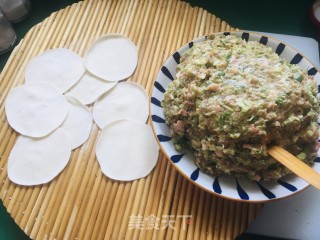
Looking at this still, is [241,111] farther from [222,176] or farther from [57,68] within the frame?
[57,68]

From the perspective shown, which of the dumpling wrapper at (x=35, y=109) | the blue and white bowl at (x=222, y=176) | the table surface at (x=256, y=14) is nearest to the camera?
the blue and white bowl at (x=222, y=176)

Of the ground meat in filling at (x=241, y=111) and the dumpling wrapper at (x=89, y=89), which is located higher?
the ground meat in filling at (x=241, y=111)

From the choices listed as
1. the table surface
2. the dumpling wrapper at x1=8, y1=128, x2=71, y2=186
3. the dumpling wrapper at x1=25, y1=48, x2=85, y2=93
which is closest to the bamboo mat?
the dumpling wrapper at x1=8, y1=128, x2=71, y2=186

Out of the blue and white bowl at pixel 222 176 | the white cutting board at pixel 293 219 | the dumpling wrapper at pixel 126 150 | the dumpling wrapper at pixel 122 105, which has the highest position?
the blue and white bowl at pixel 222 176

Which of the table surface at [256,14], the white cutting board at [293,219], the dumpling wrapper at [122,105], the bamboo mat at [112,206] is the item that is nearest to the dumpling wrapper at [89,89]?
the dumpling wrapper at [122,105]

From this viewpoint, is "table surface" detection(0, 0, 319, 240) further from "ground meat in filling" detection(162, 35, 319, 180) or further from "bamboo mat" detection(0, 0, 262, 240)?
"ground meat in filling" detection(162, 35, 319, 180)

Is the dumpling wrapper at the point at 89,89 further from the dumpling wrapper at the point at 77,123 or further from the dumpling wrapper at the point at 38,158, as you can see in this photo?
the dumpling wrapper at the point at 38,158

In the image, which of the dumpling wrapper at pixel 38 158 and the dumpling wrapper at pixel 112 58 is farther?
the dumpling wrapper at pixel 112 58
